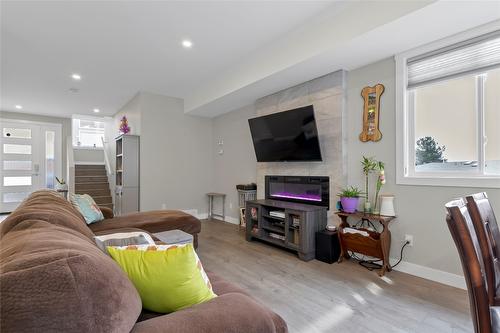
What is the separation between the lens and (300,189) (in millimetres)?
3859

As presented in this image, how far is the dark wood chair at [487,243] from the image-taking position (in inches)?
43.2

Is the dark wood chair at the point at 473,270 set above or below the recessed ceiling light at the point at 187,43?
below

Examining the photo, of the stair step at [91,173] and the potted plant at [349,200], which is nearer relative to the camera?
the potted plant at [349,200]

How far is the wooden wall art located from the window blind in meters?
0.33

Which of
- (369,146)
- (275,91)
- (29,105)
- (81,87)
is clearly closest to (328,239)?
(369,146)

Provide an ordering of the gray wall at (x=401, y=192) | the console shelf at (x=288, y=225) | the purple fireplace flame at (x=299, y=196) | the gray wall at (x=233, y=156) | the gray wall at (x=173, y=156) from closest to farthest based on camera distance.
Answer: the gray wall at (x=401, y=192), the console shelf at (x=288, y=225), the purple fireplace flame at (x=299, y=196), the gray wall at (x=233, y=156), the gray wall at (x=173, y=156)

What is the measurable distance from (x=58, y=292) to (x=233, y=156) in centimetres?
480

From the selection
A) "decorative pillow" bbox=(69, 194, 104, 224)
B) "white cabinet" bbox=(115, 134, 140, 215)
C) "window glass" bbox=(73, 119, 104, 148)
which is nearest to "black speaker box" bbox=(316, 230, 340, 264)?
"decorative pillow" bbox=(69, 194, 104, 224)

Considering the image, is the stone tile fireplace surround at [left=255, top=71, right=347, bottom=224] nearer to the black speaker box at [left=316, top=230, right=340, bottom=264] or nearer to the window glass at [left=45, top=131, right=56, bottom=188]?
the black speaker box at [left=316, top=230, right=340, bottom=264]

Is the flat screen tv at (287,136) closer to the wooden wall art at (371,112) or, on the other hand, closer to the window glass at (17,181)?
the wooden wall art at (371,112)

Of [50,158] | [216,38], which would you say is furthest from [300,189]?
[50,158]

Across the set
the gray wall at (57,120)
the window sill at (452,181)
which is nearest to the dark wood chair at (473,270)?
the window sill at (452,181)

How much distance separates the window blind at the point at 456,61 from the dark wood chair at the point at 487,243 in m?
1.80

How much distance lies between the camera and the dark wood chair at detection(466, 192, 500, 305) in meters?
1.10
